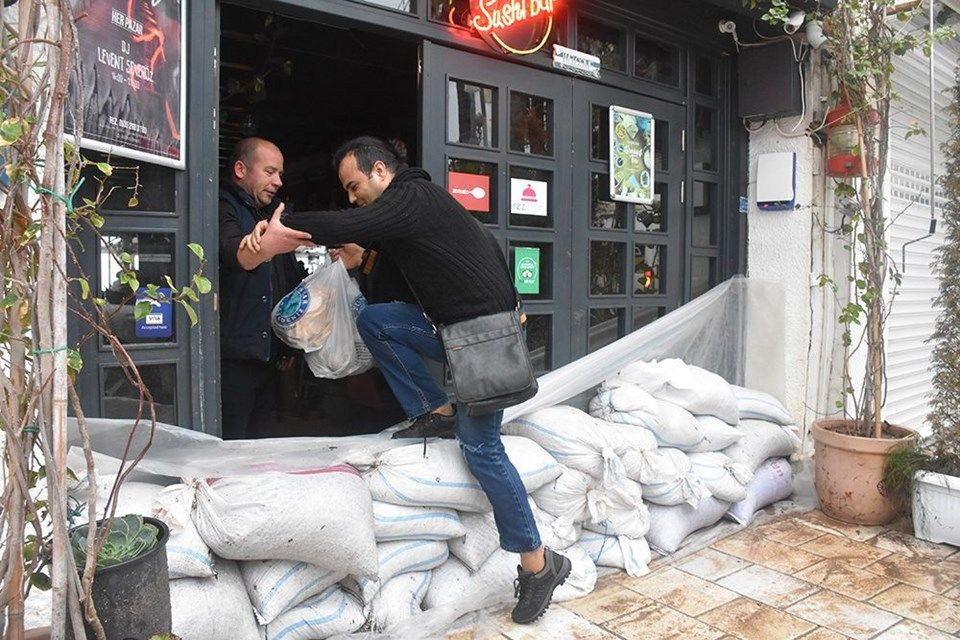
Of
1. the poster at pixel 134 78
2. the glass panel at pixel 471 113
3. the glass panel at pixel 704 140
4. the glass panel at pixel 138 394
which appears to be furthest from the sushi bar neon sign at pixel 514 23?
the glass panel at pixel 138 394

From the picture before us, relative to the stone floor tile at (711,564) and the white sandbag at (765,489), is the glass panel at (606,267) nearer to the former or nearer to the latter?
the white sandbag at (765,489)

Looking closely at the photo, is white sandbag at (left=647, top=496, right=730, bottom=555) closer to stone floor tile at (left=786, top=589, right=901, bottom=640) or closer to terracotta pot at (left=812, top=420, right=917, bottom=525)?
stone floor tile at (left=786, top=589, right=901, bottom=640)

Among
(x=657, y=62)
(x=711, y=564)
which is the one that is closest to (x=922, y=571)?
(x=711, y=564)

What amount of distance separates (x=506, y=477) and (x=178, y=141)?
6.25ft

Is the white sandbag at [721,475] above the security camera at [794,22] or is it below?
below

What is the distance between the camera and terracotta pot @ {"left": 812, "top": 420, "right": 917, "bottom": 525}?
4137 mm

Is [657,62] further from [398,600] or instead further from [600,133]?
[398,600]

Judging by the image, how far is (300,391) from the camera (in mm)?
6309

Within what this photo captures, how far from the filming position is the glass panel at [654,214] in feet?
15.7

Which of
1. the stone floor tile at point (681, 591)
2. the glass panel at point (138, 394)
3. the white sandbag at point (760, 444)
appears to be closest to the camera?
the glass panel at point (138, 394)

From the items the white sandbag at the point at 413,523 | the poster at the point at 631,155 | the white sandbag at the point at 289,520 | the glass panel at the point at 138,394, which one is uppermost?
the poster at the point at 631,155

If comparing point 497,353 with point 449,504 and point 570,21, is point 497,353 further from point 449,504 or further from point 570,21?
point 570,21

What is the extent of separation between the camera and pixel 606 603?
10.5ft

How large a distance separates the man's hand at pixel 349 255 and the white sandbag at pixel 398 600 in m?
1.50
